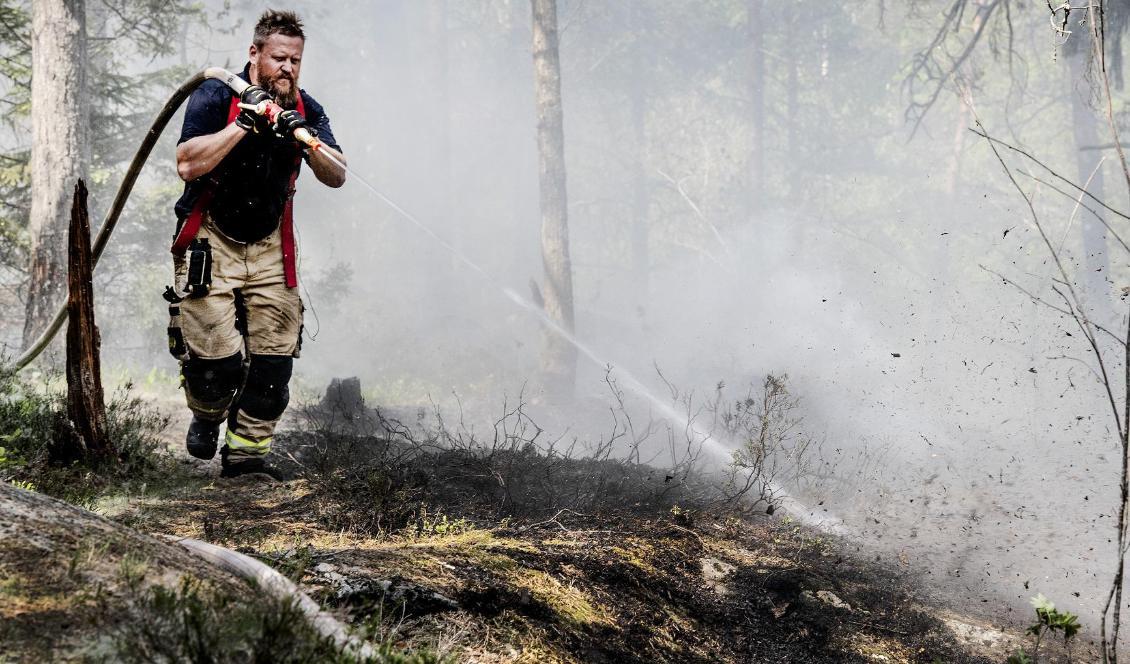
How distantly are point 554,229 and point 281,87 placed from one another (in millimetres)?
11207

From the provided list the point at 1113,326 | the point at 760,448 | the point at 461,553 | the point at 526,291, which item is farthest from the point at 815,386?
the point at 526,291

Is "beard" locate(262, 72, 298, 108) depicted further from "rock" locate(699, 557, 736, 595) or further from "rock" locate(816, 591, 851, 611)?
"rock" locate(816, 591, 851, 611)

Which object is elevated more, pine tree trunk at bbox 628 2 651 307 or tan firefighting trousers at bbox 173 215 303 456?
pine tree trunk at bbox 628 2 651 307

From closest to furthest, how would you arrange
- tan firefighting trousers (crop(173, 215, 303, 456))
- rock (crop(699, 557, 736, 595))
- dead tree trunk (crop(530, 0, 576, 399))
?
rock (crop(699, 557, 736, 595)) → tan firefighting trousers (crop(173, 215, 303, 456)) → dead tree trunk (crop(530, 0, 576, 399))

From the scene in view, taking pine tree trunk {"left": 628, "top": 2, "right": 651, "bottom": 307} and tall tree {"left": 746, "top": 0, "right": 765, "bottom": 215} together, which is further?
pine tree trunk {"left": 628, "top": 2, "right": 651, "bottom": 307}

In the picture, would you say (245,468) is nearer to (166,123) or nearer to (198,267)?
(198,267)

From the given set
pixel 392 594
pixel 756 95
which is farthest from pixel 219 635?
pixel 756 95

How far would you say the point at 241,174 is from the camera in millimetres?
4082

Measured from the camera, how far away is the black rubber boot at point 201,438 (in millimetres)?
4397

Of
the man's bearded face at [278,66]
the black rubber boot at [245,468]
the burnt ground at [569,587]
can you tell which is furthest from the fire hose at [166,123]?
the burnt ground at [569,587]

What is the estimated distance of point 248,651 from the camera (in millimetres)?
1558

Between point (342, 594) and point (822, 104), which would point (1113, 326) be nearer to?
point (342, 594)

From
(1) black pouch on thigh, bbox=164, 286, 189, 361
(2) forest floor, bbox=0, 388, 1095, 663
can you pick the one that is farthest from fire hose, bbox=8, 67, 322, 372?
(2) forest floor, bbox=0, 388, 1095, 663

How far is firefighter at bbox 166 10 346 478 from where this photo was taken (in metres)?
3.91
